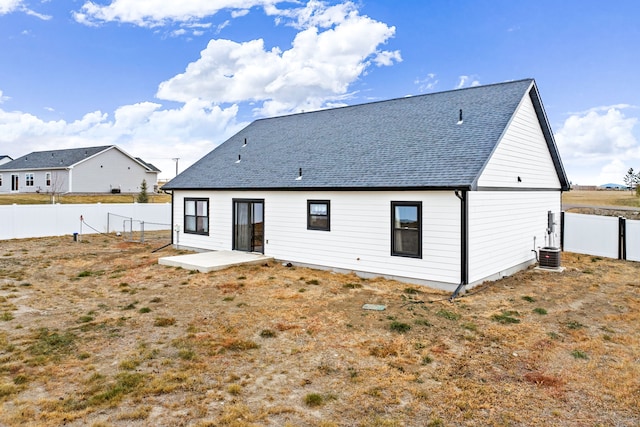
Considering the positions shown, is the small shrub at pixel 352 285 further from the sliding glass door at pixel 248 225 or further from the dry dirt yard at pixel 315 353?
the sliding glass door at pixel 248 225

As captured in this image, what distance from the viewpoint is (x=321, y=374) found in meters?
5.04

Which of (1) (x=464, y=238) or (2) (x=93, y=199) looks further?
(2) (x=93, y=199)

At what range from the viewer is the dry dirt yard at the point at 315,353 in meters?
4.11

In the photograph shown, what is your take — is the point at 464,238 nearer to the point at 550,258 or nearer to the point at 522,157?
the point at 522,157

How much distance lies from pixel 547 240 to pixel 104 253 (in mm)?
17015

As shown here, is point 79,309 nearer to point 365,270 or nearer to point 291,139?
point 365,270

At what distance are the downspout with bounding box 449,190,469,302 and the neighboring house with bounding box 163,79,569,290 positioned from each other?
0.02 meters

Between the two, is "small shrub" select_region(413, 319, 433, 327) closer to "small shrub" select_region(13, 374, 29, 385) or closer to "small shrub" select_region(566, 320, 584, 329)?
"small shrub" select_region(566, 320, 584, 329)

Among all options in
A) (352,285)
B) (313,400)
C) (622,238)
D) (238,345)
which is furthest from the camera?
(622,238)

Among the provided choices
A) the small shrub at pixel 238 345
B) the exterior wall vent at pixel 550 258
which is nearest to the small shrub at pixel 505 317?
the small shrub at pixel 238 345

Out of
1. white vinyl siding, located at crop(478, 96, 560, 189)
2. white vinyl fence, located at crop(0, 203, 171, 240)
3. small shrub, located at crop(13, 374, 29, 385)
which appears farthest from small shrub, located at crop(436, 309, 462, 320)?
white vinyl fence, located at crop(0, 203, 171, 240)

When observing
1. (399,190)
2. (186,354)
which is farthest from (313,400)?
(399,190)

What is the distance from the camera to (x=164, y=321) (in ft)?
23.3

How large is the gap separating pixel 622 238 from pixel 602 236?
2.39ft
